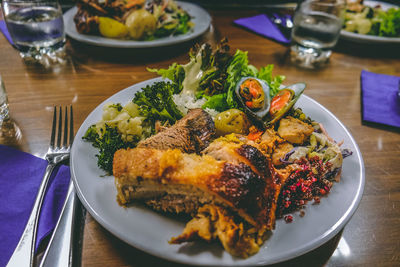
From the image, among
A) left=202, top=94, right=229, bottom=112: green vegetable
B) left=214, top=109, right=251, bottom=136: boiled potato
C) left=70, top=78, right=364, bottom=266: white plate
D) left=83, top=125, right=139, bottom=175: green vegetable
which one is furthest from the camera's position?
left=202, top=94, right=229, bottom=112: green vegetable

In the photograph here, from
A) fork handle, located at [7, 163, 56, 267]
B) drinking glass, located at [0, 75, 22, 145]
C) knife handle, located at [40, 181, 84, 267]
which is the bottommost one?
drinking glass, located at [0, 75, 22, 145]

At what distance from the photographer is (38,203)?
1.62 metres

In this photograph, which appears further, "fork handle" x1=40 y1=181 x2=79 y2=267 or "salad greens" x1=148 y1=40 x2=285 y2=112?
"salad greens" x1=148 y1=40 x2=285 y2=112

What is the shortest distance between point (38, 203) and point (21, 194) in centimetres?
25

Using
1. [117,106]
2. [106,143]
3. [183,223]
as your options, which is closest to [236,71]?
[117,106]

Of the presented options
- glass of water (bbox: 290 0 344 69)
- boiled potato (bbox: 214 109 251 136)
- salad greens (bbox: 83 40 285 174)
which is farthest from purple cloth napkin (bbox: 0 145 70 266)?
glass of water (bbox: 290 0 344 69)

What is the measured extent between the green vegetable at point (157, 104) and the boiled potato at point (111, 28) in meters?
1.38

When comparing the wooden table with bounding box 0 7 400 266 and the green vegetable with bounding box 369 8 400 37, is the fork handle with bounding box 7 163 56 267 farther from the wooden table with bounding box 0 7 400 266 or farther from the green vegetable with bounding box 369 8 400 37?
the green vegetable with bounding box 369 8 400 37

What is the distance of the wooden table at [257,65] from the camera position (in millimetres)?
1611

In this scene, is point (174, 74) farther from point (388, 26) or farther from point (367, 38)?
point (388, 26)

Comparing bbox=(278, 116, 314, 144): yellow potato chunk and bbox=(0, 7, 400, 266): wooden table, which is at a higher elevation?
bbox=(278, 116, 314, 144): yellow potato chunk

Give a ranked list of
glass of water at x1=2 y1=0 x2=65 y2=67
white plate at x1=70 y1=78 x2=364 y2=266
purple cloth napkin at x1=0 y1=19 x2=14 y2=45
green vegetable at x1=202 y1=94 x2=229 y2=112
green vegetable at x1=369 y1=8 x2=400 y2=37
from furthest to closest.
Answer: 1. green vegetable at x1=369 y1=8 x2=400 y2=37
2. purple cloth napkin at x1=0 y1=19 x2=14 y2=45
3. glass of water at x1=2 y1=0 x2=65 y2=67
4. green vegetable at x1=202 y1=94 x2=229 y2=112
5. white plate at x1=70 y1=78 x2=364 y2=266

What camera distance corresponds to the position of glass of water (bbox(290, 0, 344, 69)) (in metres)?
3.46

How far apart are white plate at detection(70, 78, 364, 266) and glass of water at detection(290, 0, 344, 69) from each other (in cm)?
211
